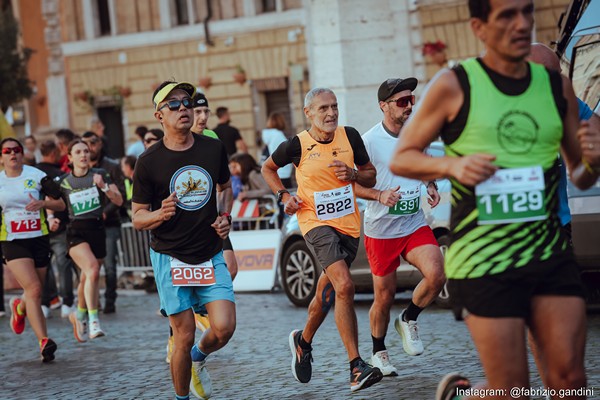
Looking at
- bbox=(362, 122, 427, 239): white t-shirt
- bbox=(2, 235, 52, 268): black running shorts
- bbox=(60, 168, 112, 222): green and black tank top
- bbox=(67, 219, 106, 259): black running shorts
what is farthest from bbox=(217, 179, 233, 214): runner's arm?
bbox=(60, 168, 112, 222): green and black tank top

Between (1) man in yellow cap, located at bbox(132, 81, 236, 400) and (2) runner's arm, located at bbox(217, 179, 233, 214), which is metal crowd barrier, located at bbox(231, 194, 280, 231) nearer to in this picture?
(2) runner's arm, located at bbox(217, 179, 233, 214)

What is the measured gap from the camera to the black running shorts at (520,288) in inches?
214

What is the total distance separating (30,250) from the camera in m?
12.6

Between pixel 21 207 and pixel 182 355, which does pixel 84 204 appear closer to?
pixel 21 207

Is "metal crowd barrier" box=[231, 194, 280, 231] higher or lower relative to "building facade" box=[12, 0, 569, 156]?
lower

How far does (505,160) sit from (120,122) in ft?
122

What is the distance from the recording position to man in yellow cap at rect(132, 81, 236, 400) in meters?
8.34

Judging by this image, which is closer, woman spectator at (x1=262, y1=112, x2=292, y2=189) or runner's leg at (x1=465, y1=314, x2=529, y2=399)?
runner's leg at (x1=465, y1=314, x2=529, y2=399)

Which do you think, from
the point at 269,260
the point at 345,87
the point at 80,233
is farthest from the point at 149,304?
the point at 345,87

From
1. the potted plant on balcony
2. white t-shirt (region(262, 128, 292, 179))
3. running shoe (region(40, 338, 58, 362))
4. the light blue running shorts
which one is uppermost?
the potted plant on balcony

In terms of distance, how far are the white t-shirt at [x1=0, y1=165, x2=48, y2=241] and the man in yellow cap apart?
442cm

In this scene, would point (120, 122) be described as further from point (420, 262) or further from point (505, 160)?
point (505, 160)

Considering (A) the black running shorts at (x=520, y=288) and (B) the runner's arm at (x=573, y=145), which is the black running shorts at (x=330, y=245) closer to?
(B) the runner's arm at (x=573, y=145)

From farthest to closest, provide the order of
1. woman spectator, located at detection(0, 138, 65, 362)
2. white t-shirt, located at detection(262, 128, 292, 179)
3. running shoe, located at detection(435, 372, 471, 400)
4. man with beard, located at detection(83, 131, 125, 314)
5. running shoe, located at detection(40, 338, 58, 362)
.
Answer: white t-shirt, located at detection(262, 128, 292, 179)
man with beard, located at detection(83, 131, 125, 314)
woman spectator, located at detection(0, 138, 65, 362)
running shoe, located at detection(40, 338, 58, 362)
running shoe, located at detection(435, 372, 471, 400)
